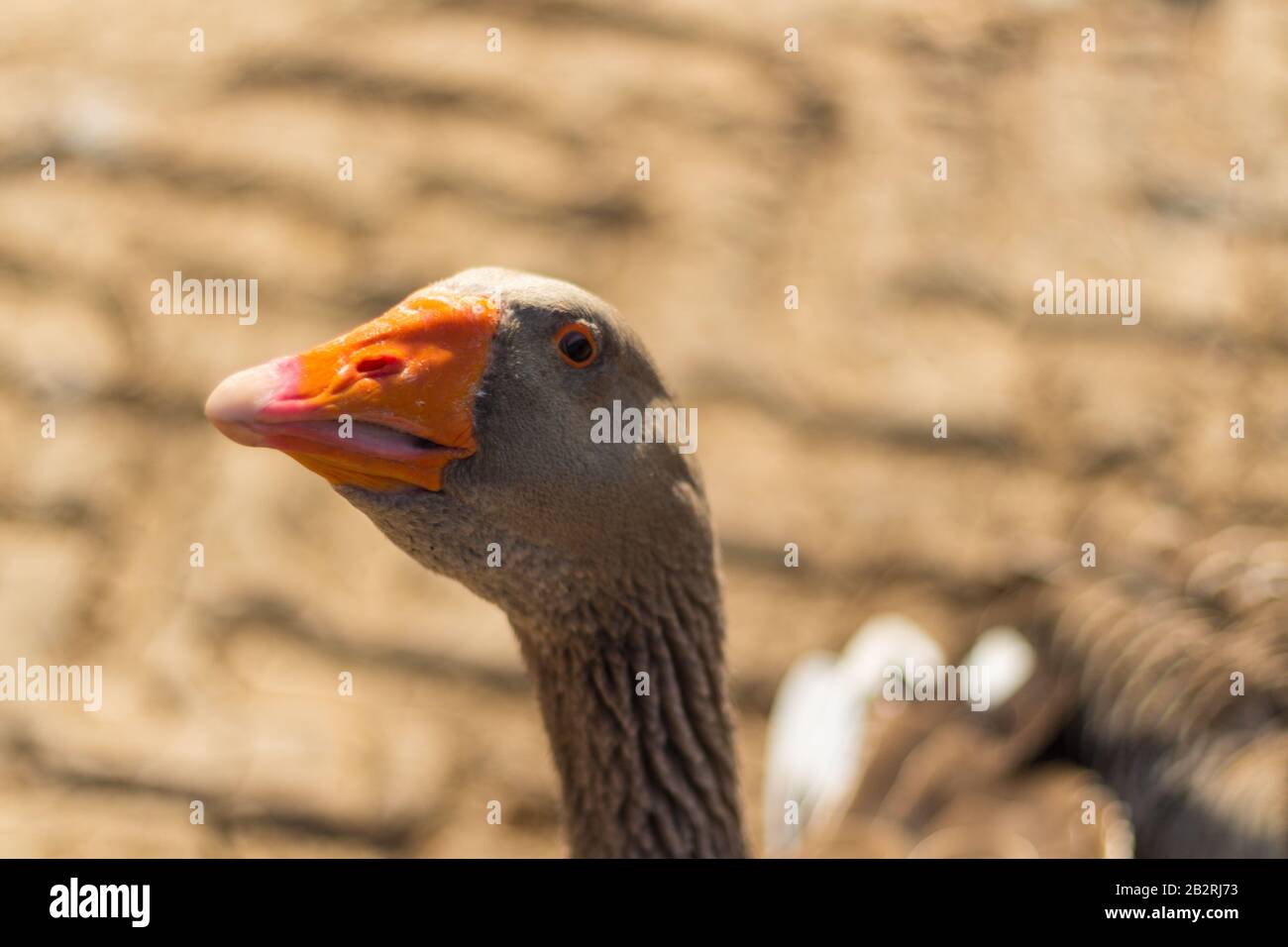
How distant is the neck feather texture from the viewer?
10.9 ft

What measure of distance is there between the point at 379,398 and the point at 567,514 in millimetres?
534

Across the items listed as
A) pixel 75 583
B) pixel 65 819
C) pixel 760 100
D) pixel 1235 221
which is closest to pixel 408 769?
pixel 65 819

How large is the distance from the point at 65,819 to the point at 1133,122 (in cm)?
678

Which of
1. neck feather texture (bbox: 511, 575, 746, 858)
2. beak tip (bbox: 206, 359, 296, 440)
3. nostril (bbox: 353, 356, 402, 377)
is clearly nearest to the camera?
beak tip (bbox: 206, 359, 296, 440)

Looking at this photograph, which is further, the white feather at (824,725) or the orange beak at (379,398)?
the white feather at (824,725)

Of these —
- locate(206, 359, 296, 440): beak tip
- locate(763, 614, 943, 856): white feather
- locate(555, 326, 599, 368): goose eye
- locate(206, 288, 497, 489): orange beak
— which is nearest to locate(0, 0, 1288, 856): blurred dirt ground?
locate(763, 614, 943, 856): white feather

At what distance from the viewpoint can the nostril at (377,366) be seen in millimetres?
2791

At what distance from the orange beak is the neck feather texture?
2.06ft

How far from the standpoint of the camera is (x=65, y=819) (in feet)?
16.4

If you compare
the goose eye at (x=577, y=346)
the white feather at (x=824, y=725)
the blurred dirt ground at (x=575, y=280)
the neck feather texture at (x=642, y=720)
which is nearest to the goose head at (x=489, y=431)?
the goose eye at (x=577, y=346)

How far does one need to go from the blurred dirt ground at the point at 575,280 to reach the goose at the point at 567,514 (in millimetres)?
1667

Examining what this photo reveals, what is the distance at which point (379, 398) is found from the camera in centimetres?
278

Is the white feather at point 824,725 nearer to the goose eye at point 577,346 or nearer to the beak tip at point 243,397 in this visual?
the goose eye at point 577,346

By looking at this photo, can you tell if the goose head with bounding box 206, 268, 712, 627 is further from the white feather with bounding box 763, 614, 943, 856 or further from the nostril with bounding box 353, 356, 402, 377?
the white feather with bounding box 763, 614, 943, 856
